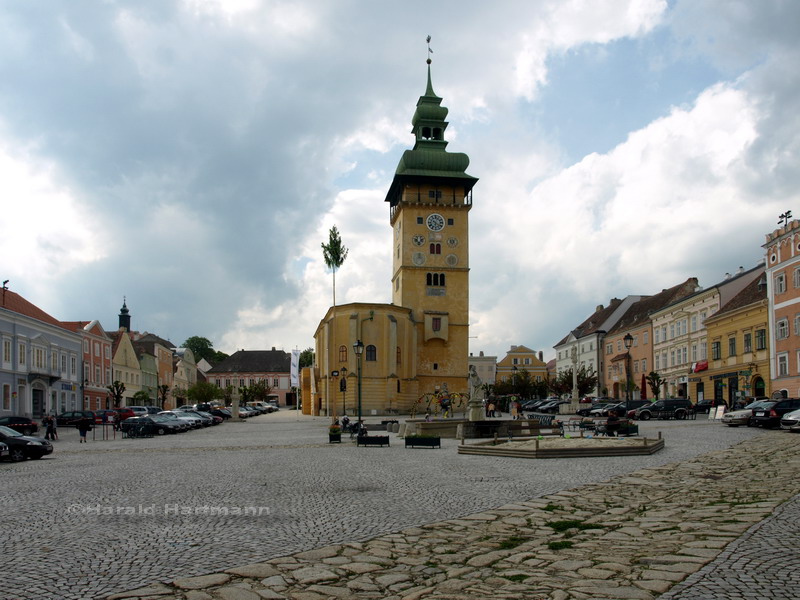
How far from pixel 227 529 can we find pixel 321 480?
20.3ft

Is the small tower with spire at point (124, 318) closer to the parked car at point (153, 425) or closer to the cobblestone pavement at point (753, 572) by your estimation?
the parked car at point (153, 425)

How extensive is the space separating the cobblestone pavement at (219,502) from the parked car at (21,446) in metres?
1.09

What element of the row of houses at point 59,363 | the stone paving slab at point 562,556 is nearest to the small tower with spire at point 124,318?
the row of houses at point 59,363

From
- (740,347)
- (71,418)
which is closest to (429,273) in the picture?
(740,347)

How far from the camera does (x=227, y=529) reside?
1069cm

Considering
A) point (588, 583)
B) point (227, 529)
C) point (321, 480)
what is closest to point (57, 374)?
point (321, 480)

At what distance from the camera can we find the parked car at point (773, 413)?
33.0 meters

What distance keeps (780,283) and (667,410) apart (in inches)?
503

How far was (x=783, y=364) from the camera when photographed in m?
50.1

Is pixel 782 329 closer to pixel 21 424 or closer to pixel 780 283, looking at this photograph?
pixel 780 283

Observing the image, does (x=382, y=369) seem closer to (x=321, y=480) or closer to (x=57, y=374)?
(x=57, y=374)

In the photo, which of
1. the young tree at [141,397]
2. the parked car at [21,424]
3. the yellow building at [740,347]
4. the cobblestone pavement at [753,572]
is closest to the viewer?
the cobblestone pavement at [753,572]

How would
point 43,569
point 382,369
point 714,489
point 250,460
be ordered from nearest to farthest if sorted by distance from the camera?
point 43,569 < point 714,489 < point 250,460 < point 382,369

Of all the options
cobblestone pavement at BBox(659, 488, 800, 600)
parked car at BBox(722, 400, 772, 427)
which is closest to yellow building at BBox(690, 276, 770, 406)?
parked car at BBox(722, 400, 772, 427)
